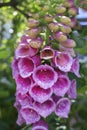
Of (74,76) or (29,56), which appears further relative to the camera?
(74,76)

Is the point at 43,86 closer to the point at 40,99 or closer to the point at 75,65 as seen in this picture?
the point at 40,99

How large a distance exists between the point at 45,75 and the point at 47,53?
→ 0.26 ft

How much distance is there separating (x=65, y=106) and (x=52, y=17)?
329mm

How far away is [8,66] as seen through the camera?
3.45m

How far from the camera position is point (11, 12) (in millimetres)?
2729

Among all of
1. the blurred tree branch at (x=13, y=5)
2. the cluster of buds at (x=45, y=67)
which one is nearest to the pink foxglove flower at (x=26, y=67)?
the cluster of buds at (x=45, y=67)

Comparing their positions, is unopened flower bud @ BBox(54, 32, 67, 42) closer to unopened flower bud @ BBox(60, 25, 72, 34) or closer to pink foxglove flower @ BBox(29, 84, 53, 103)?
unopened flower bud @ BBox(60, 25, 72, 34)

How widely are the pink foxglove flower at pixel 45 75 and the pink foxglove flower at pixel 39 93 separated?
0.07 feet

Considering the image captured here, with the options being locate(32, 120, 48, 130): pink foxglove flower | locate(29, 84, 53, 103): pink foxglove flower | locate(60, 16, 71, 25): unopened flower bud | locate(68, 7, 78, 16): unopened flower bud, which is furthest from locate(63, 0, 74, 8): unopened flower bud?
locate(32, 120, 48, 130): pink foxglove flower

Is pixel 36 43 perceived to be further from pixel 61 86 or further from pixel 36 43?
pixel 61 86

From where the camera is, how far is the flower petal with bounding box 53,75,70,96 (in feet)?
5.68

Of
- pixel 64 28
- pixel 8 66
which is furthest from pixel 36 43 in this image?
pixel 8 66

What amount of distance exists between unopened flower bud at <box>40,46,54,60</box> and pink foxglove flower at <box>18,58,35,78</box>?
0.05 metres

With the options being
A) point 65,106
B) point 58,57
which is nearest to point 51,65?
point 58,57
